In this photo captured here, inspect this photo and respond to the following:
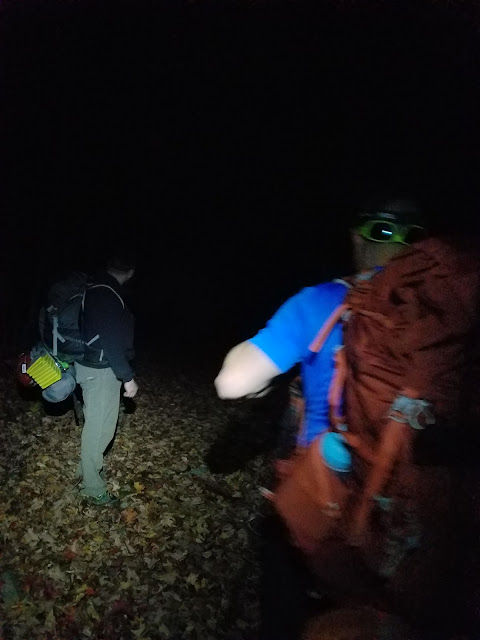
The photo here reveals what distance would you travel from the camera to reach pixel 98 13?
1288cm

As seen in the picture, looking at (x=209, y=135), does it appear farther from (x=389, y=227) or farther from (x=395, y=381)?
(x=395, y=381)

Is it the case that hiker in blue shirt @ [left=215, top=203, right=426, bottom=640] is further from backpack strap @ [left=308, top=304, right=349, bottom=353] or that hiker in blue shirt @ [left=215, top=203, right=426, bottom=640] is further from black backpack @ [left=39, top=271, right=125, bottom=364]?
black backpack @ [left=39, top=271, right=125, bottom=364]

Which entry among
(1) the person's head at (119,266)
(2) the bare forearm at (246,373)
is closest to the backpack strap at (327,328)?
(2) the bare forearm at (246,373)

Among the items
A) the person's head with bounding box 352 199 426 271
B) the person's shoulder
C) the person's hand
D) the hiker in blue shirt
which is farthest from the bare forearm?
the person's hand

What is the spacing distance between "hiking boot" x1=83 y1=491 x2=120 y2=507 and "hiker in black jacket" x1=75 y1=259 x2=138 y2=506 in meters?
0.12

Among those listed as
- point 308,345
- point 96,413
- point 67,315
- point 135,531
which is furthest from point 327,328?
point 135,531

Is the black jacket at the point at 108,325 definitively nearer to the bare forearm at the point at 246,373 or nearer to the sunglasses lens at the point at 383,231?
the bare forearm at the point at 246,373

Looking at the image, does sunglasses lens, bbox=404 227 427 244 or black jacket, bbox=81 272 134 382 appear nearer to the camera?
sunglasses lens, bbox=404 227 427 244

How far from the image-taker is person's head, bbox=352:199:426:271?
179cm

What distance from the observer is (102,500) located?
4.80m

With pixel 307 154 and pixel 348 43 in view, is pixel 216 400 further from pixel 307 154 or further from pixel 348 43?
pixel 307 154

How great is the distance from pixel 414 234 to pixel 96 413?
137 inches

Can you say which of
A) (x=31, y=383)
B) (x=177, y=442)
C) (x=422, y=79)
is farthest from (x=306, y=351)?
(x=422, y=79)

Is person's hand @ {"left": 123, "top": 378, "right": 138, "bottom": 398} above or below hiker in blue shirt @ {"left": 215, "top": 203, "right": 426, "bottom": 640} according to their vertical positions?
below
